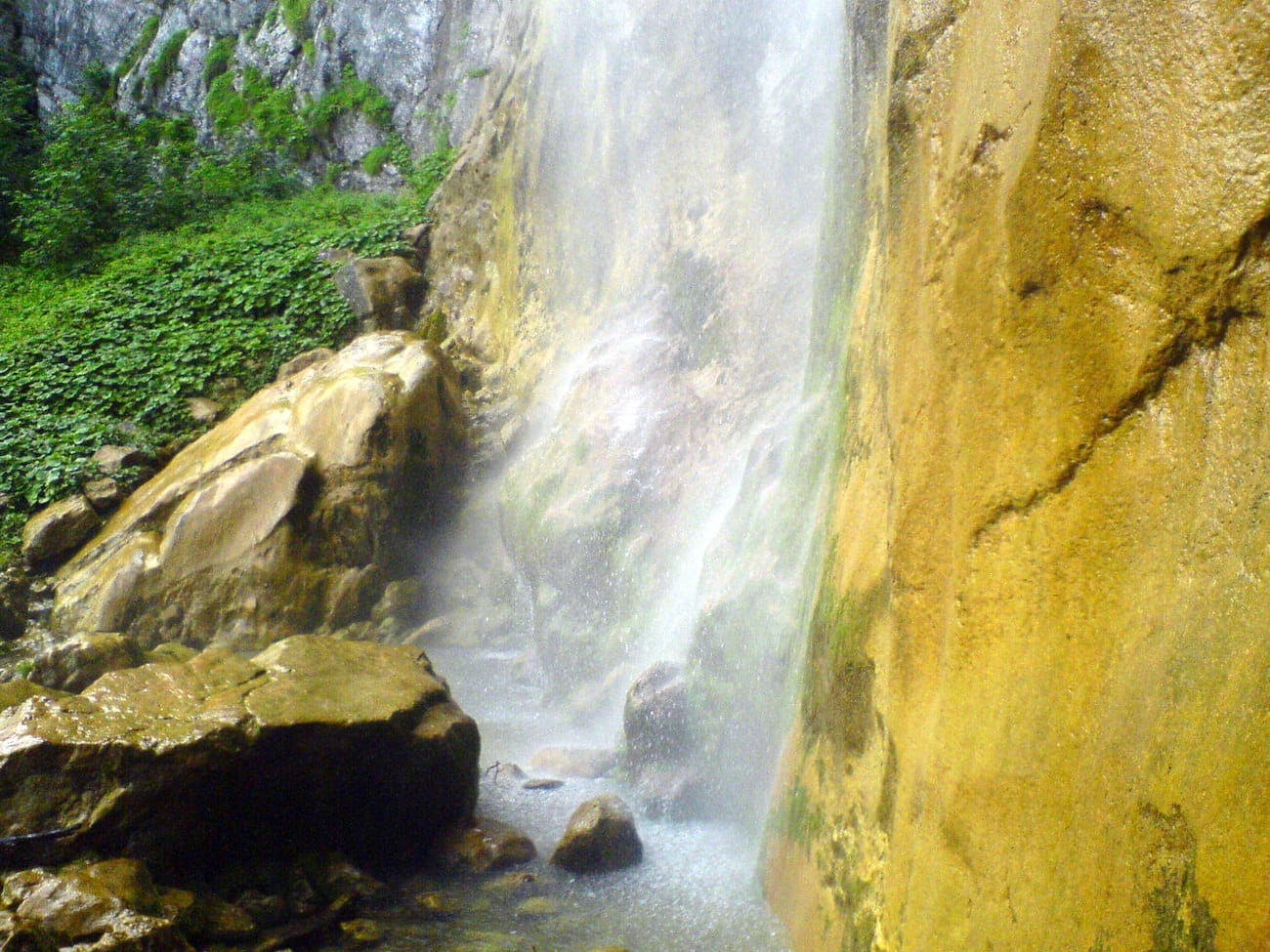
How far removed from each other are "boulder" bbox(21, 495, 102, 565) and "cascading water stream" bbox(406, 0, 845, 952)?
351 cm

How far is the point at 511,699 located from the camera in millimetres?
7434

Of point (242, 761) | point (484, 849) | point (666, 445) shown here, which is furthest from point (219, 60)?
point (484, 849)

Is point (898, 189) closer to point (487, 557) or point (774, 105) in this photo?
point (774, 105)

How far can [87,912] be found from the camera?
143 inches

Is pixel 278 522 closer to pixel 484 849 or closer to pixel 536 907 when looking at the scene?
pixel 484 849

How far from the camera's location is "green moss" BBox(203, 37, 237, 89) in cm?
2027

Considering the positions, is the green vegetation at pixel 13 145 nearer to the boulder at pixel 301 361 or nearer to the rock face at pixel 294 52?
the rock face at pixel 294 52

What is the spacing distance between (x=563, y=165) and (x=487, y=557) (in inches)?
174

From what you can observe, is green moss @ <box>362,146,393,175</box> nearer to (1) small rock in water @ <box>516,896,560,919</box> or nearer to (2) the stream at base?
(2) the stream at base

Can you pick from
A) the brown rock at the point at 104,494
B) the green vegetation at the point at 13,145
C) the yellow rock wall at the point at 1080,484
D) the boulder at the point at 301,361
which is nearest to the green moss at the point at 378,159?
the green vegetation at the point at 13,145

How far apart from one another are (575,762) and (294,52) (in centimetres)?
1770

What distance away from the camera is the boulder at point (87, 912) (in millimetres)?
3502

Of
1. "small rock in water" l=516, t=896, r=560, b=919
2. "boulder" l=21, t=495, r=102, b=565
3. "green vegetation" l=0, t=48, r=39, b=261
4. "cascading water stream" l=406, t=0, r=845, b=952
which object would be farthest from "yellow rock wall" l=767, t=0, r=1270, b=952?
"green vegetation" l=0, t=48, r=39, b=261

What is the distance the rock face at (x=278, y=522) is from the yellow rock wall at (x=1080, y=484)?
6.91 metres
